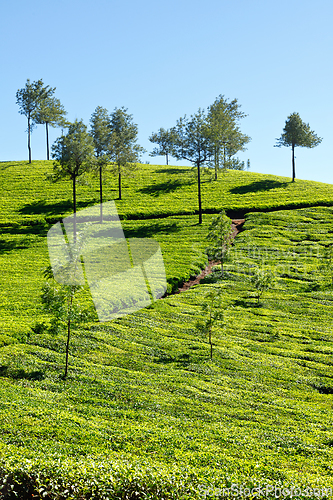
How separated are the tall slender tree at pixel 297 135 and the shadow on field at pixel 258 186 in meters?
7.01

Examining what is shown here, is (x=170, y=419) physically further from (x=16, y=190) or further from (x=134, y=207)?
(x=16, y=190)

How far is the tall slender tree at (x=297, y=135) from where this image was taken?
7600 cm

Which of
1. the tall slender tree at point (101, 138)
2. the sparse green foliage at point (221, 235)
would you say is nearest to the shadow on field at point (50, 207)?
the tall slender tree at point (101, 138)

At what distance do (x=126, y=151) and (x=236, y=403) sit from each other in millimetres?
50740

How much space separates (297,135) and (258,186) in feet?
44.9

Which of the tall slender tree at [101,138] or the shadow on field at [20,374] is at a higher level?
the tall slender tree at [101,138]

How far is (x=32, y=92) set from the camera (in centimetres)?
8575

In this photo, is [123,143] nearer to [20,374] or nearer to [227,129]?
[227,129]

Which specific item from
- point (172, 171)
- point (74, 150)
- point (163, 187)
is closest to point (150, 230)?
point (74, 150)

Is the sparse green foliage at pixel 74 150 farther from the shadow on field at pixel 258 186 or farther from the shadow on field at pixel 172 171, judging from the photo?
the shadow on field at pixel 172 171

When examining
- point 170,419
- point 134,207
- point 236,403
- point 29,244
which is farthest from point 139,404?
point 134,207

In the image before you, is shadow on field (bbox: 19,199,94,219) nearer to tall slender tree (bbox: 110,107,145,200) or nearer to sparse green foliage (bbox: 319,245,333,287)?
tall slender tree (bbox: 110,107,145,200)

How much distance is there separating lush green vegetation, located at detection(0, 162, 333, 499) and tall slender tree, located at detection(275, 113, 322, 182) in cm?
4260

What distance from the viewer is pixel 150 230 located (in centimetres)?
5200
